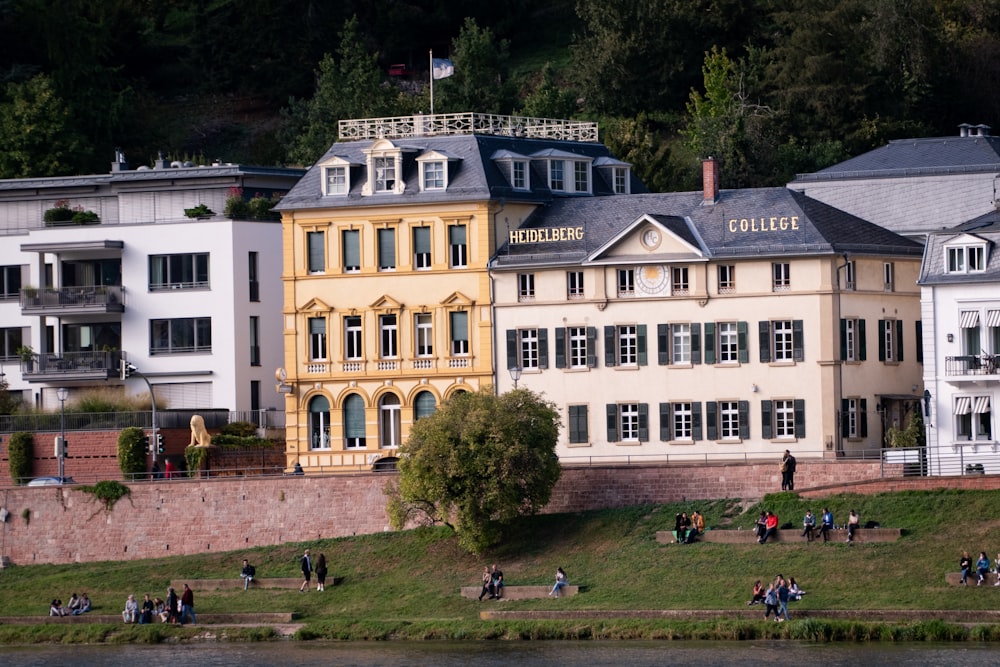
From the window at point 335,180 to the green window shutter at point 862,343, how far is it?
815 inches

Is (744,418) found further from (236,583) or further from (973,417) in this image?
(236,583)

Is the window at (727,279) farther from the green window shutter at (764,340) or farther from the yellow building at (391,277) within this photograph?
the yellow building at (391,277)

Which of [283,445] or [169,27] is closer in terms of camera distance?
[283,445]

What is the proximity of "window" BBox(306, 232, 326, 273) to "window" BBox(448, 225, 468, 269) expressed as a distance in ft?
17.1

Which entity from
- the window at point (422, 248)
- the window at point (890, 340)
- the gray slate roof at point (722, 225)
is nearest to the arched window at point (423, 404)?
the window at point (422, 248)

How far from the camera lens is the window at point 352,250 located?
102 meters

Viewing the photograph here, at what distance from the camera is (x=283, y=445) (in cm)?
10462

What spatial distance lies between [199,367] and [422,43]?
143 feet

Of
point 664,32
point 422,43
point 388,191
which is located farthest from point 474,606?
point 422,43

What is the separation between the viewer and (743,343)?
95.2 meters

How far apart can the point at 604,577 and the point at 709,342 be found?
43.0ft

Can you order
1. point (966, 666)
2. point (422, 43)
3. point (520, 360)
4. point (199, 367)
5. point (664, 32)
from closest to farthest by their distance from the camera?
point (966, 666)
point (520, 360)
point (199, 367)
point (664, 32)
point (422, 43)

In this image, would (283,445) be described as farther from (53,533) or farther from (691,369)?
(691,369)

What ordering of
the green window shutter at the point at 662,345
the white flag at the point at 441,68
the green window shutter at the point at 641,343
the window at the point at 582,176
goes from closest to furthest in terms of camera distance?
the green window shutter at the point at 662,345 < the green window shutter at the point at 641,343 < the window at the point at 582,176 < the white flag at the point at 441,68
